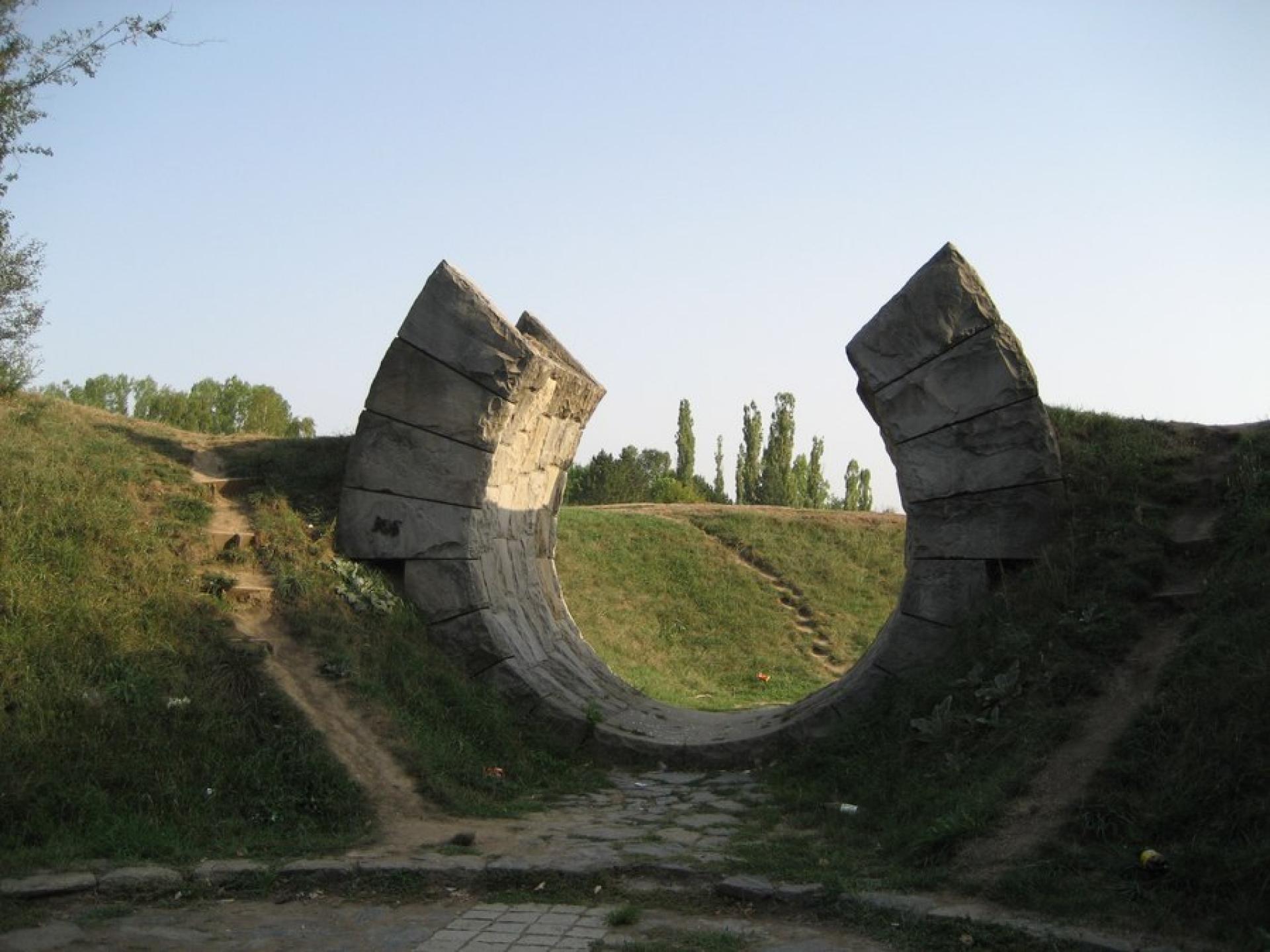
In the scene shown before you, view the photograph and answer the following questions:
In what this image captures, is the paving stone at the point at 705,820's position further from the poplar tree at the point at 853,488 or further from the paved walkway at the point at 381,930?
the poplar tree at the point at 853,488

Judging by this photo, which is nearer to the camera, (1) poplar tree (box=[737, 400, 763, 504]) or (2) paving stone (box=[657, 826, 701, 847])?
(2) paving stone (box=[657, 826, 701, 847])

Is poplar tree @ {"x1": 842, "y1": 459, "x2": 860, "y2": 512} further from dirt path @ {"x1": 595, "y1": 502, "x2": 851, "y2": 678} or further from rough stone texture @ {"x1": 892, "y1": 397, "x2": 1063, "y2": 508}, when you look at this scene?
rough stone texture @ {"x1": 892, "y1": 397, "x2": 1063, "y2": 508}

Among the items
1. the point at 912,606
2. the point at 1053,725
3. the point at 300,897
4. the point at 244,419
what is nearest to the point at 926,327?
the point at 912,606

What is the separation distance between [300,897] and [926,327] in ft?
16.0

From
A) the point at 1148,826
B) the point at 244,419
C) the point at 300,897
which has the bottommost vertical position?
the point at 300,897

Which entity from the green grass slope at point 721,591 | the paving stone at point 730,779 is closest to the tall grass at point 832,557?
the green grass slope at point 721,591

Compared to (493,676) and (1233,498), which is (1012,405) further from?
(493,676)

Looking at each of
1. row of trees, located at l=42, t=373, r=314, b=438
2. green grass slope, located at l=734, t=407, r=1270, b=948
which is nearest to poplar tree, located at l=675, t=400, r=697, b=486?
row of trees, located at l=42, t=373, r=314, b=438

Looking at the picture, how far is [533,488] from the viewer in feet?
31.4

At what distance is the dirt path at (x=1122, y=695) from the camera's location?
188 inches

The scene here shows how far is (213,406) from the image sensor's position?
25109 mm

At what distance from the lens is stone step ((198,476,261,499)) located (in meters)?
8.00

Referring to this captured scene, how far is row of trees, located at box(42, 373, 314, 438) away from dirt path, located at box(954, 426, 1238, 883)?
17.0 metres

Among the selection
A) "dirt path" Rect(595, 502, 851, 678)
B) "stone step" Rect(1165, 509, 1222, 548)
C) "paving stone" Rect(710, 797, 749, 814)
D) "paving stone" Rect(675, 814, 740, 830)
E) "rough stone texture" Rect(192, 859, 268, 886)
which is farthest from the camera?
"dirt path" Rect(595, 502, 851, 678)
